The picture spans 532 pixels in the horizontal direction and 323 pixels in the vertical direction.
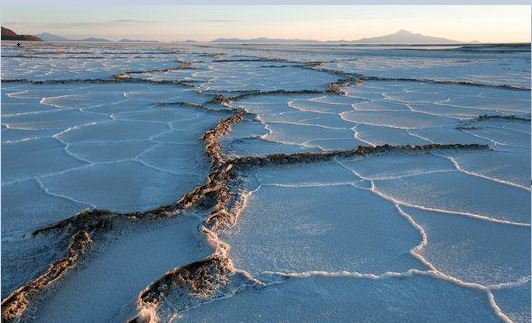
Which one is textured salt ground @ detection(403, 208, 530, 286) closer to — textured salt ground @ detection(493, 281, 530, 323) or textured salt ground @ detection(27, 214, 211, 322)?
textured salt ground @ detection(493, 281, 530, 323)

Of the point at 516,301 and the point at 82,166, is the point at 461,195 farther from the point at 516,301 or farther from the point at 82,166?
the point at 82,166

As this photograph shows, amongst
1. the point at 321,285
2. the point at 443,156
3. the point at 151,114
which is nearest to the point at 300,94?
the point at 151,114

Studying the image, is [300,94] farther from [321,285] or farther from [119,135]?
[321,285]

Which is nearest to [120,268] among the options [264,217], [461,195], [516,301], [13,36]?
[264,217]

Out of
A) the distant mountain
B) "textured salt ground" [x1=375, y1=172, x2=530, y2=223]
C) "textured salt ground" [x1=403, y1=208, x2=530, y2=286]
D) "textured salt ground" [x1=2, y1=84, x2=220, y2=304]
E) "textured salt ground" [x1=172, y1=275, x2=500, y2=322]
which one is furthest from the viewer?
the distant mountain

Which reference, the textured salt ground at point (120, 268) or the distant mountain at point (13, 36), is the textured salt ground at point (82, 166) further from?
the distant mountain at point (13, 36)

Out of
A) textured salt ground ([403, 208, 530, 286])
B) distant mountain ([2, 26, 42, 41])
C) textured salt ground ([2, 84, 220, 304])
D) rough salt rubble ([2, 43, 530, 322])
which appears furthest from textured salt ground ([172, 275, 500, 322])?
distant mountain ([2, 26, 42, 41])

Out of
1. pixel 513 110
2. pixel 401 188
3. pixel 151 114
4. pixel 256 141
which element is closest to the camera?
pixel 401 188

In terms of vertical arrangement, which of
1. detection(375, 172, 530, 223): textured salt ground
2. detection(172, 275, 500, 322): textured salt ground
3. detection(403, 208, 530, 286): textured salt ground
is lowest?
detection(172, 275, 500, 322): textured salt ground

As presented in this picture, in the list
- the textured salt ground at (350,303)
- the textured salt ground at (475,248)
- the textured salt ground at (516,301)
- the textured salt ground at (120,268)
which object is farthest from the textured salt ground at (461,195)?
the textured salt ground at (120,268)
